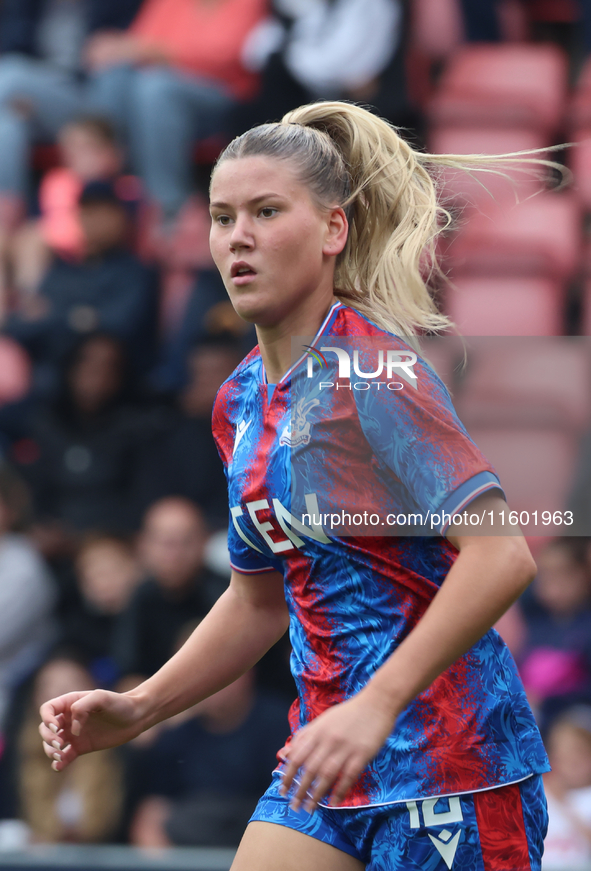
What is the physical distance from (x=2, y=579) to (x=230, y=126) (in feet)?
9.26

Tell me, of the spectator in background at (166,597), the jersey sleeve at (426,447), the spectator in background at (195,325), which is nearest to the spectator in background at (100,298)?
the spectator in background at (195,325)

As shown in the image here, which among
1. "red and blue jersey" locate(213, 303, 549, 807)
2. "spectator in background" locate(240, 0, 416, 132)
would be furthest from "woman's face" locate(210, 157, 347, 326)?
"spectator in background" locate(240, 0, 416, 132)

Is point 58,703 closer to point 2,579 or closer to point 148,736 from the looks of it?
point 148,736

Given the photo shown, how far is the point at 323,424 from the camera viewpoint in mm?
1901

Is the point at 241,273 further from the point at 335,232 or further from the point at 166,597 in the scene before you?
the point at 166,597

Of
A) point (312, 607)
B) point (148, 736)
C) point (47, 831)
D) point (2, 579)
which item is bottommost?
point (47, 831)

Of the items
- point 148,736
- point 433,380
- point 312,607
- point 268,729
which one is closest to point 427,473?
point 433,380

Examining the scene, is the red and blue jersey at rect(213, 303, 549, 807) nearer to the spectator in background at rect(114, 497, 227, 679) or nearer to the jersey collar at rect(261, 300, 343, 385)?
the jersey collar at rect(261, 300, 343, 385)

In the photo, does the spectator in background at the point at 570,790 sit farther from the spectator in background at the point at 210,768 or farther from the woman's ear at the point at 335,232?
the woman's ear at the point at 335,232

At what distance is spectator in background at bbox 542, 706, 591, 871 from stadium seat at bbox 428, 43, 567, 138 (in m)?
3.56

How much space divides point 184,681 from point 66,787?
2.71 metres

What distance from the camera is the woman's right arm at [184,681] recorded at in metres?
2.01

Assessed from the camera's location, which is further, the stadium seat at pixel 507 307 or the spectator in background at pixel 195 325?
the stadium seat at pixel 507 307

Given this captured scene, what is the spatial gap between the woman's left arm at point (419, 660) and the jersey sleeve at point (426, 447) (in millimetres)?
35
